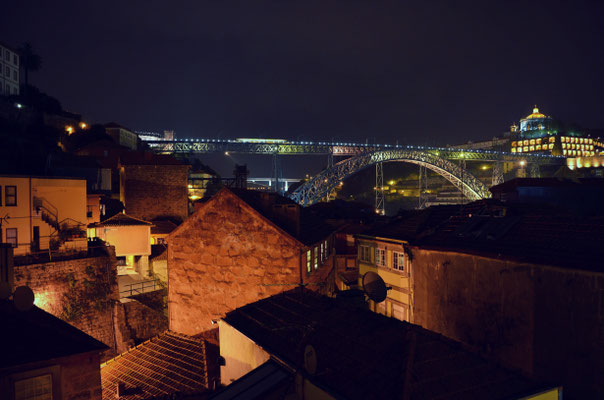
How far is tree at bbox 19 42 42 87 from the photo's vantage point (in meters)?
52.7

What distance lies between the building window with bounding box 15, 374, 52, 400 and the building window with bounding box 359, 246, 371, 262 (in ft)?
38.7

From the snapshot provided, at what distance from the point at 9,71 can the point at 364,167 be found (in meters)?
52.8

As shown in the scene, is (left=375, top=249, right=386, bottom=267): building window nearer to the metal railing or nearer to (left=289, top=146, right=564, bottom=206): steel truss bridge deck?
the metal railing

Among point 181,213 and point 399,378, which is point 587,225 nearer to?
point 399,378

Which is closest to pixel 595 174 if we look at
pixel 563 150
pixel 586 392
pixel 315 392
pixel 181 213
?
pixel 563 150

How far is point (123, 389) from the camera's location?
1082cm

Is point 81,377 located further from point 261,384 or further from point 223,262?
point 223,262

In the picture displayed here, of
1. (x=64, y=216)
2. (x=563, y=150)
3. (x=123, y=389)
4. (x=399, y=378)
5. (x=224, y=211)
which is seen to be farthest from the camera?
(x=563, y=150)

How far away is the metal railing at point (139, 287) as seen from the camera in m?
21.7

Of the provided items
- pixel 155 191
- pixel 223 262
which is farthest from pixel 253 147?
pixel 223 262

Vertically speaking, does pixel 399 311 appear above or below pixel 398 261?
below

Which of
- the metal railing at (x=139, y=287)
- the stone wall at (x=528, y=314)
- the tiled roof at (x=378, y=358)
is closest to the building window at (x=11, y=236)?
the metal railing at (x=139, y=287)

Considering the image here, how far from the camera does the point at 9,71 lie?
158 feet

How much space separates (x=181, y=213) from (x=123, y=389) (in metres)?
25.4
